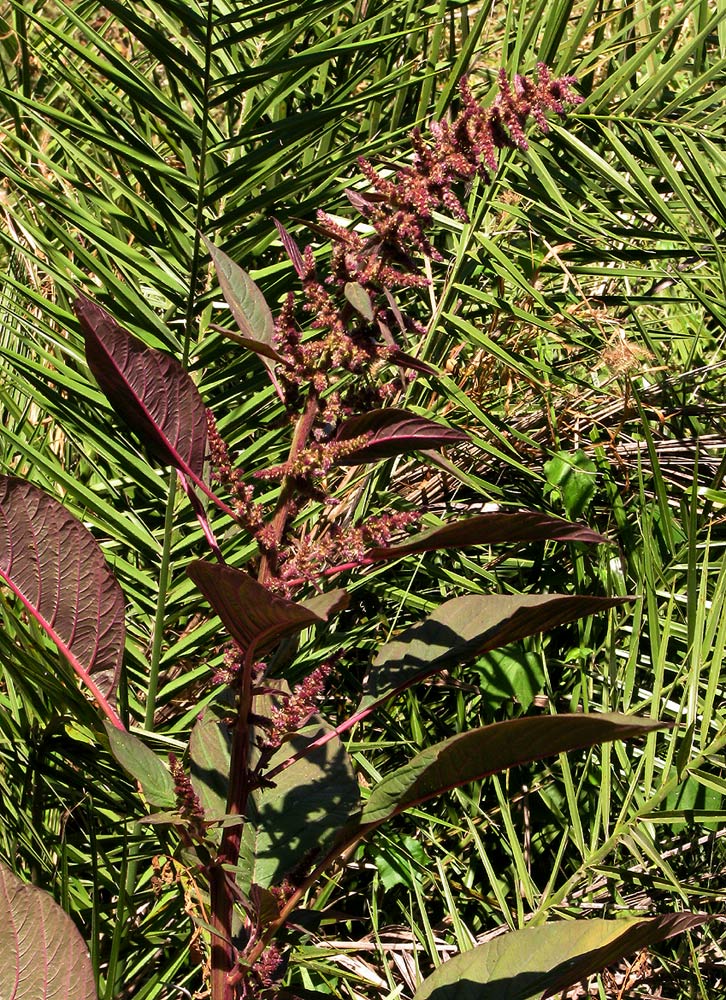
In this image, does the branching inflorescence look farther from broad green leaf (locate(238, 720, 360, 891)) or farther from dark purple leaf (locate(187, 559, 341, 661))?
broad green leaf (locate(238, 720, 360, 891))

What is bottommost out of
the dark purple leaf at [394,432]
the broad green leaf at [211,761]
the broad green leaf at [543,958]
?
the broad green leaf at [543,958]

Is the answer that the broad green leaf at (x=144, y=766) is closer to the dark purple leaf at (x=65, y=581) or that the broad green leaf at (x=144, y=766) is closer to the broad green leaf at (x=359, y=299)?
the dark purple leaf at (x=65, y=581)

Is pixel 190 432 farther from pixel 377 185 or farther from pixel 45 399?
pixel 45 399

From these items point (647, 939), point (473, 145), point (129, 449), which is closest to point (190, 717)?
point (129, 449)

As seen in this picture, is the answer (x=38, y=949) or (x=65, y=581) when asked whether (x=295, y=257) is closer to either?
(x=65, y=581)

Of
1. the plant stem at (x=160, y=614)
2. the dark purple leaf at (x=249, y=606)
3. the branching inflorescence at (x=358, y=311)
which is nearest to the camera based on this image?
the dark purple leaf at (x=249, y=606)

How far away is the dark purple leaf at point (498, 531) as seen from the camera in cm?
65

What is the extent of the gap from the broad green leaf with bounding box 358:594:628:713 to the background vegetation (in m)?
0.25

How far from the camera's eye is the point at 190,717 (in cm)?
111

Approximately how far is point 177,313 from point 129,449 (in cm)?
21

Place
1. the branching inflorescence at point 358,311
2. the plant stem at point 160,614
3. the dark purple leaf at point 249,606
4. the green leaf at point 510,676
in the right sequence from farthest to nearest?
the green leaf at point 510,676 → the plant stem at point 160,614 → the branching inflorescence at point 358,311 → the dark purple leaf at point 249,606

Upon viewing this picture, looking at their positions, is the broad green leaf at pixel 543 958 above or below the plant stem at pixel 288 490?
below

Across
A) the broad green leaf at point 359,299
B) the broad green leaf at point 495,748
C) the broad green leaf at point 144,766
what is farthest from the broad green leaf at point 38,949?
the broad green leaf at point 359,299

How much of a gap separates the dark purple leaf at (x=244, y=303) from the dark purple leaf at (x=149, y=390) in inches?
2.6
